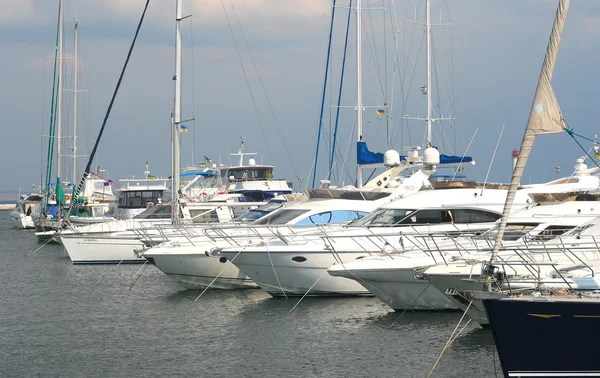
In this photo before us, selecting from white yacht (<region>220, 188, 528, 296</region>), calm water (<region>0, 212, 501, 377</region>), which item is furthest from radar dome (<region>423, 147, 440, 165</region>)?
calm water (<region>0, 212, 501, 377</region>)

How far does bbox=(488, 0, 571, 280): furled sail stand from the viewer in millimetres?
11461

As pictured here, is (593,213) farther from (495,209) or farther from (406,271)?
(406,271)

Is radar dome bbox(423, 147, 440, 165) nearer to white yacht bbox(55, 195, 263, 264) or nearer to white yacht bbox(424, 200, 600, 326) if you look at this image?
white yacht bbox(55, 195, 263, 264)

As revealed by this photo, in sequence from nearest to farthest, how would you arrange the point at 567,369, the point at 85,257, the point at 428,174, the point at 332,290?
the point at 567,369, the point at 332,290, the point at 428,174, the point at 85,257

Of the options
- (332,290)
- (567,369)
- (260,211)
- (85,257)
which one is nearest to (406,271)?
(332,290)

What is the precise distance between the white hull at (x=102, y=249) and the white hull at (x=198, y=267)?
27.8 feet

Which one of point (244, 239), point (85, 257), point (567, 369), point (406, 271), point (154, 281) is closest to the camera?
point (567, 369)

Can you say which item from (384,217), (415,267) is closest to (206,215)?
(384,217)

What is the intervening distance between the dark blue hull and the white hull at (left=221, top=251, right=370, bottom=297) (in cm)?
1050

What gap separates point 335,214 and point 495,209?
17.2 ft

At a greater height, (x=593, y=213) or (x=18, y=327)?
(x=593, y=213)

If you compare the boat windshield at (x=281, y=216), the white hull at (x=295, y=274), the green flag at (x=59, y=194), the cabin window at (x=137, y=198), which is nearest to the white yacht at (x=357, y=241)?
the white hull at (x=295, y=274)

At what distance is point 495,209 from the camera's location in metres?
23.6

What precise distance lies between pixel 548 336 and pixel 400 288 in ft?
26.9
